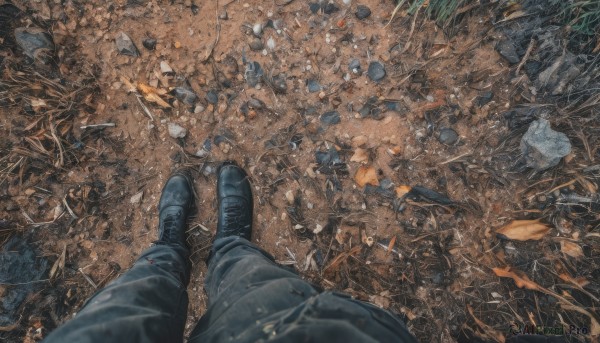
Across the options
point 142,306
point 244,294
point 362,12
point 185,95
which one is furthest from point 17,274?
point 362,12

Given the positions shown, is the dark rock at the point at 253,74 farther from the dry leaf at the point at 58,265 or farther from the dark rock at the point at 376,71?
the dry leaf at the point at 58,265

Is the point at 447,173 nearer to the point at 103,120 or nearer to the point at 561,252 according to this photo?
the point at 561,252

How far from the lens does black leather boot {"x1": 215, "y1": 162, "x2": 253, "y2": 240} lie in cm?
204

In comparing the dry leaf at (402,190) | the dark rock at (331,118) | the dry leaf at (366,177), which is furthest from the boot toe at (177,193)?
the dry leaf at (402,190)

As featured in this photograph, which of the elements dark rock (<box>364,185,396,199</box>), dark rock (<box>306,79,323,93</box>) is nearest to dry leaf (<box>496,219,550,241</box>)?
dark rock (<box>364,185,396,199</box>)

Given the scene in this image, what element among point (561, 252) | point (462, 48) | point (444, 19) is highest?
point (444, 19)

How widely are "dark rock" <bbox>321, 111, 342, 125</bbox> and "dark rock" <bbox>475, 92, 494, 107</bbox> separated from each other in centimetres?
83

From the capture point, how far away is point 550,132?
179 cm

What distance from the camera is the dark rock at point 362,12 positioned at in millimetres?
2133

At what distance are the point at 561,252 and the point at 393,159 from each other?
102cm

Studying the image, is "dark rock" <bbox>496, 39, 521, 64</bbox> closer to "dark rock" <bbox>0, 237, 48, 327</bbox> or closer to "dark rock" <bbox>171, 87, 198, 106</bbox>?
"dark rock" <bbox>171, 87, 198, 106</bbox>

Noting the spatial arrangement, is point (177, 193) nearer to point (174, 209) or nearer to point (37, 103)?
point (174, 209)

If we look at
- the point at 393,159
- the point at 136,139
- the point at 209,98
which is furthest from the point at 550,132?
the point at 136,139

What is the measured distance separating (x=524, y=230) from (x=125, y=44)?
2.67m
